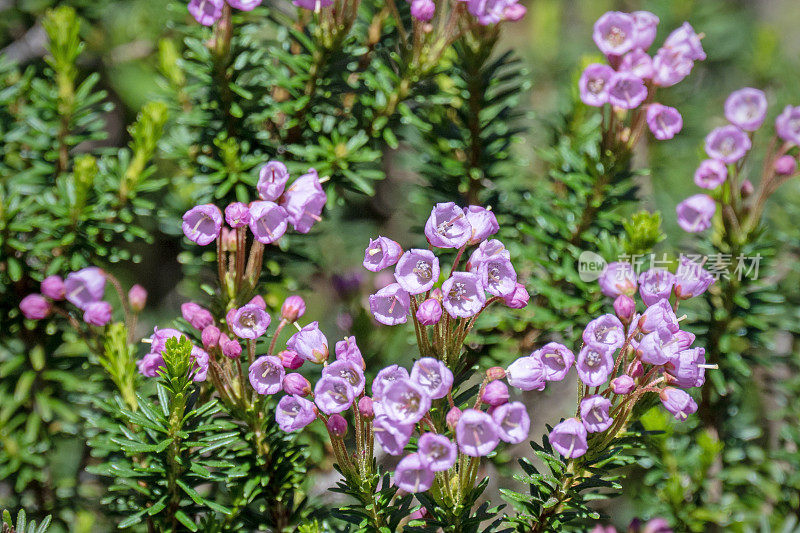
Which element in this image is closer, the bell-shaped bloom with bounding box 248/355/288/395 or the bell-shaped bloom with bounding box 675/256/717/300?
the bell-shaped bloom with bounding box 248/355/288/395

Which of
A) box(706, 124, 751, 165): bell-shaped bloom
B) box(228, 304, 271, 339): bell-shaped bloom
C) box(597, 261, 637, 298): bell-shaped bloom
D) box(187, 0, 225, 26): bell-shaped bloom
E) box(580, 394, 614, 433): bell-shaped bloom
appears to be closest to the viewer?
box(580, 394, 614, 433): bell-shaped bloom

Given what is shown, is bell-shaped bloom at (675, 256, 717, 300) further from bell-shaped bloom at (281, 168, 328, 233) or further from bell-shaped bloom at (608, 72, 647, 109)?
bell-shaped bloom at (281, 168, 328, 233)

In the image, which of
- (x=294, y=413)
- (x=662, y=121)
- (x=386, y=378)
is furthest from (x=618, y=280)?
(x=294, y=413)

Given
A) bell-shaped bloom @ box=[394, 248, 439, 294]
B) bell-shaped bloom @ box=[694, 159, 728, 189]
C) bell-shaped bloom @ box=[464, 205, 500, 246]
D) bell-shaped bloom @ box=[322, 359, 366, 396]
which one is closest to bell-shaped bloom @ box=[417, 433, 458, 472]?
bell-shaped bloom @ box=[322, 359, 366, 396]

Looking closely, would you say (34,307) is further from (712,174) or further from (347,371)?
(712,174)

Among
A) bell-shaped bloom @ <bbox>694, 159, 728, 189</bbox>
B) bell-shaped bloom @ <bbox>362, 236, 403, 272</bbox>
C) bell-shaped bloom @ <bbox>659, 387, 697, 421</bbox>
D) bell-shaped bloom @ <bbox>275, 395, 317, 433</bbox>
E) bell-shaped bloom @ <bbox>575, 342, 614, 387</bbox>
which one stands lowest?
bell-shaped bloom @ <bbox>275, 395, 317, 433</bbox>

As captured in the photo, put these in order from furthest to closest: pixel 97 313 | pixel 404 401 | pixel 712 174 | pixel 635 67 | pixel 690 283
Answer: pixel 712 174 → pixel 635 67 → pixel 97 313 → pixel 690 283 → pixel 404 401

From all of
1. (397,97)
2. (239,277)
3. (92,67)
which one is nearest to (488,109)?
(397,97)

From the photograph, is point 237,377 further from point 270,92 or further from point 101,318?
point 270,92
